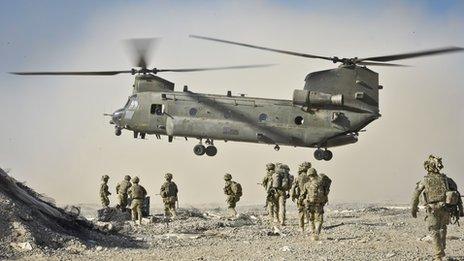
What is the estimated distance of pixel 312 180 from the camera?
13539 millimetres

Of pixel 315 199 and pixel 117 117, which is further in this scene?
pixel 117 117

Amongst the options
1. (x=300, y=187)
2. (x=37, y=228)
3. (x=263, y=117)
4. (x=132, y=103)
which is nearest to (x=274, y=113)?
(x=263, y=117)

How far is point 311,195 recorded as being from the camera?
1341cm

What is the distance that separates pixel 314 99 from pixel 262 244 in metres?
10.1

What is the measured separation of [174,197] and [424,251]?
1001cm

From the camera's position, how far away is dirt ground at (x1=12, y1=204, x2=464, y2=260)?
35.1 ft

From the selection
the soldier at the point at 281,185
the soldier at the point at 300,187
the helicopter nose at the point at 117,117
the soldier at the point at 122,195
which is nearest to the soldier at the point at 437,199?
the soldier at the point at 300,187

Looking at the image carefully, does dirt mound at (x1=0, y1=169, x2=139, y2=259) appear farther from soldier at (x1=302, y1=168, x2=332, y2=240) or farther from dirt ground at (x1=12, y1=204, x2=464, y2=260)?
soldier at (x1=302, y1=168, x2=332, y2=240)

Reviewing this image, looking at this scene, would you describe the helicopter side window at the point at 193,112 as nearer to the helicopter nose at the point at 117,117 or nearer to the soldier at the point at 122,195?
the helicopter nose at the point at 117,117

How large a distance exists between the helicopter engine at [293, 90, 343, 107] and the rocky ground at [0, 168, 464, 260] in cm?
638

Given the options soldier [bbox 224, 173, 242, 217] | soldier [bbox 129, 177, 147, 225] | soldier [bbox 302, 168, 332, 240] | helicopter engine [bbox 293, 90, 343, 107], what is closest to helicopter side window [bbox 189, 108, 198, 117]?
helicopter engine [bbox 293, 90, 343, 107]

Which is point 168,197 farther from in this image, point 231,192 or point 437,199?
point 437,199

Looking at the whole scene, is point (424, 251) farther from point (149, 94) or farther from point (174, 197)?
point (149, 94)

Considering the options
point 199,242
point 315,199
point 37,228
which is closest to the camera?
point 37,228
